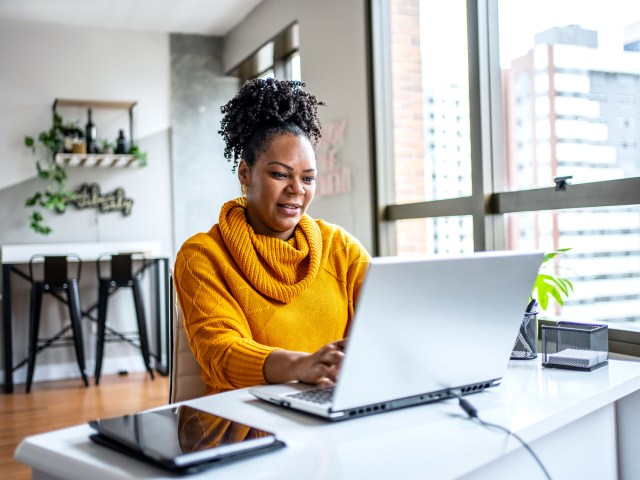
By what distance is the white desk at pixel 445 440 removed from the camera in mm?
857

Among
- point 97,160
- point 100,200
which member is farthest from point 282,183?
point 100,200

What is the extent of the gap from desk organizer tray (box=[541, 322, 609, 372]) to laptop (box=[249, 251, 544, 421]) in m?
0.34

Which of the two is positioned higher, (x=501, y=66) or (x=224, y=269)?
(x=501, y=66)

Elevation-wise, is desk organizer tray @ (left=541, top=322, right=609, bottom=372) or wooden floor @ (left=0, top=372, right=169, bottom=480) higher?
desk organizer tray @ (left=541, top=322, right=609, bottom=372)

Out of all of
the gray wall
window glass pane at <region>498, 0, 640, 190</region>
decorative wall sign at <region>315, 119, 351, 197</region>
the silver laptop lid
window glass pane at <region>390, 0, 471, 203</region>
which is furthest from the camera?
the gray wall

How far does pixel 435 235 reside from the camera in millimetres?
3555

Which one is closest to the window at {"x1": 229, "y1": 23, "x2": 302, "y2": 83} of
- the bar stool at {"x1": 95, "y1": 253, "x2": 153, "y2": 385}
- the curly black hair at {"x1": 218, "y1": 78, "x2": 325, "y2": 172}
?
the bar stool at {"x1": 95, "y1": 253, "x2": 153, "y2": 385}

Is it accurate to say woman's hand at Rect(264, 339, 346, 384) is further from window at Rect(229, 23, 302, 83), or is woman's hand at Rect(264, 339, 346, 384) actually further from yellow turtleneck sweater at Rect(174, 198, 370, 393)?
window at Rect(229, 23, 302, 83)

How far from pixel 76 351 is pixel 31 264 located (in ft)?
2.32

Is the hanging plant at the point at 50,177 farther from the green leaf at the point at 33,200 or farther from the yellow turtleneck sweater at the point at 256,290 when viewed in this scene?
the yellow turtleneck sweater at the point at 256,290

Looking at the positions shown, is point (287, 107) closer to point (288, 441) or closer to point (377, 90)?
point (288, 441)

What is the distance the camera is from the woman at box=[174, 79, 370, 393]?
144cm

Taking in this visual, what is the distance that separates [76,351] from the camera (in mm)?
4941

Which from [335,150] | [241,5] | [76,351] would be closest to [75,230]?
[76,351]
